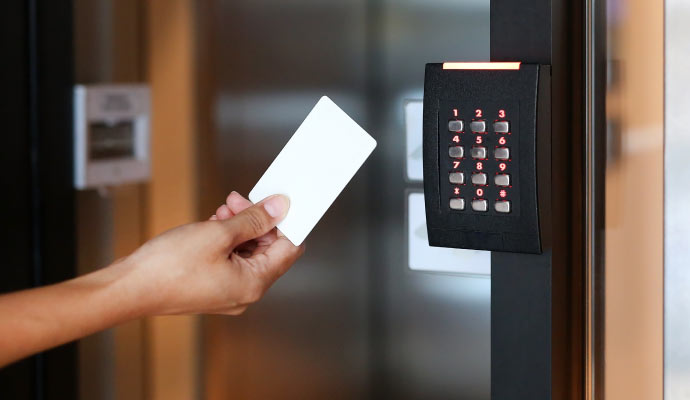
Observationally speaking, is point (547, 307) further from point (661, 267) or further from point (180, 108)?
point (180, 108)

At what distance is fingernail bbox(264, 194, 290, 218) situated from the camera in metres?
0.84

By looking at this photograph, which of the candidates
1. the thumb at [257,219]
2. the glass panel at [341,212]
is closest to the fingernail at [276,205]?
the thumb at [257,219]

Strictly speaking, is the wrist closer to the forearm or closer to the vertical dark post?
the forearm

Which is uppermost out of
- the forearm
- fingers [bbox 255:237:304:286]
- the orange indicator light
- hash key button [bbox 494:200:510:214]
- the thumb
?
Answer: the orange indicator light

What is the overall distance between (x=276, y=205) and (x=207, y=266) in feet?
0.29

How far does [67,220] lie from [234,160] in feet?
0.72

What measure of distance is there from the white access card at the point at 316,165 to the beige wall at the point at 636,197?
0.22m

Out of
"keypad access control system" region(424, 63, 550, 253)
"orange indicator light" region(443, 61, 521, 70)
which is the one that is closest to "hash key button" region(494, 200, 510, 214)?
"keypad access control system" region(424, 63, 550, 253)

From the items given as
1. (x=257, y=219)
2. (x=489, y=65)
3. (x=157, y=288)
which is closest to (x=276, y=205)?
(x=257, y=219)

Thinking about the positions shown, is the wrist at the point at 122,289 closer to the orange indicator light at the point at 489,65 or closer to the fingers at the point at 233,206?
the fingers at the point at 233,206

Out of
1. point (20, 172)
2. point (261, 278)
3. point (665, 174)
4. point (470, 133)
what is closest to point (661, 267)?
point (665, 174)

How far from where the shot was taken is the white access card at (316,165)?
0.84m

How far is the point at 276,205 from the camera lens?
0.84 meters

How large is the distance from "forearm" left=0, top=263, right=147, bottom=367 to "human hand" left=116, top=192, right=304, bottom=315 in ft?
0.04
